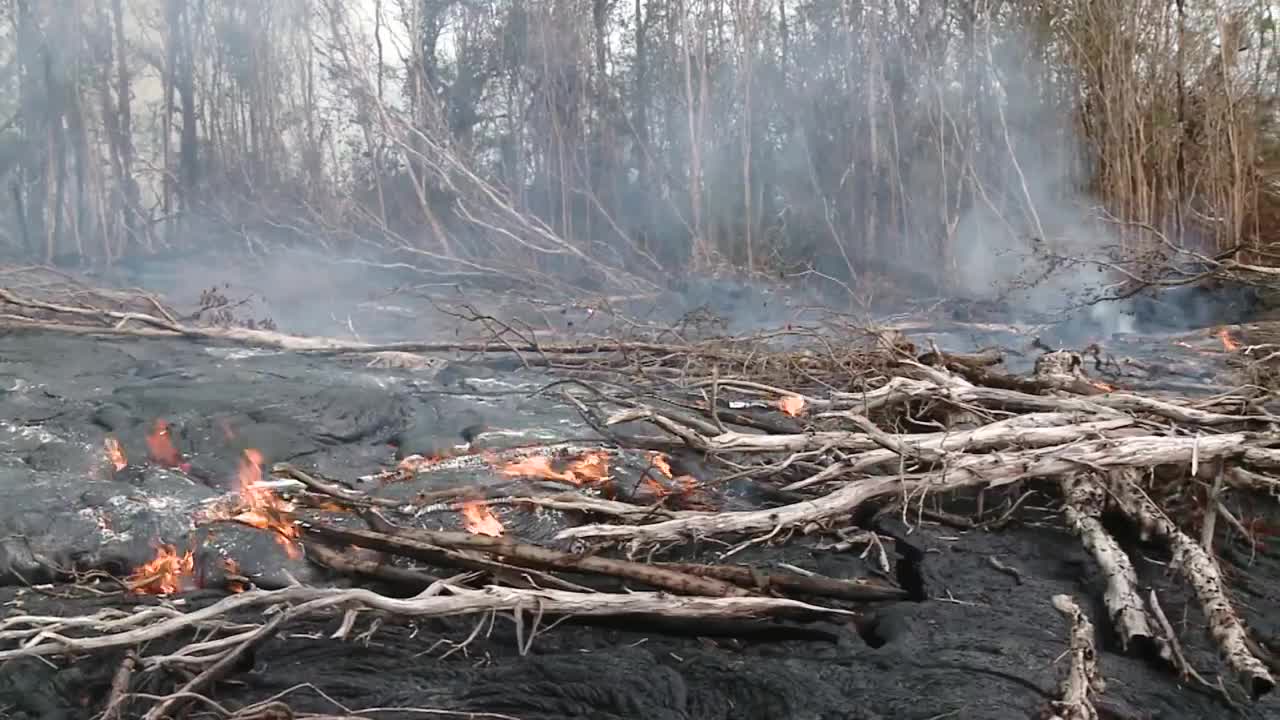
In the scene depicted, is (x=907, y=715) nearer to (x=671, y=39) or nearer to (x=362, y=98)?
(x=362, y=98)

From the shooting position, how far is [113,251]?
1611cm

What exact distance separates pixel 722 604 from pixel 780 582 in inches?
15.9

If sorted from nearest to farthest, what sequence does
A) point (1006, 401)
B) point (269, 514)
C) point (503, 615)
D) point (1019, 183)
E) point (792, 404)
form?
point (503, 615) < point (269, 514) < point (1006, 401) < point (792, 404) < point (1019, 183)

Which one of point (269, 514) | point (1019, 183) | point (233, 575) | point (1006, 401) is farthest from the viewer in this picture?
point (1019, 183)

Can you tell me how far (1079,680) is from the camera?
2.56 m

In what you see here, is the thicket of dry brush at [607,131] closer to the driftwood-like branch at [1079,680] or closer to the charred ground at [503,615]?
the charred ground at [503,615]

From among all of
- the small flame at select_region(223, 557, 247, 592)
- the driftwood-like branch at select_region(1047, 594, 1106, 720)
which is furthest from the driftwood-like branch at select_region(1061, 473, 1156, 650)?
the small flame at select_region(223, 557, 247, 592)

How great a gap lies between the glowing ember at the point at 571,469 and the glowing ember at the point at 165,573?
1440 mm

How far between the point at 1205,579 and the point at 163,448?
489 centimetres

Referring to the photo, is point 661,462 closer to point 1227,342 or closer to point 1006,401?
point 1006,401

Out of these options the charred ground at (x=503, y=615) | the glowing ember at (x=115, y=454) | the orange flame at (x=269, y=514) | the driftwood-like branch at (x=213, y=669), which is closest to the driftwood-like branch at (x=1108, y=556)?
the charred ground at (x=503, y=615)

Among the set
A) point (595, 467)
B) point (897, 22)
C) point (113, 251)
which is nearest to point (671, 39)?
point (897, 22)

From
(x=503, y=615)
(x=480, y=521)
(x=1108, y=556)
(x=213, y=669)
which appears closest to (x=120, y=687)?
(x=213, y=669)

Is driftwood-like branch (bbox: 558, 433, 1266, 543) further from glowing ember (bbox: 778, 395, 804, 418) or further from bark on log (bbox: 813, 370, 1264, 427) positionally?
glowing ember (bbox: 778, 395, 804, 418)
